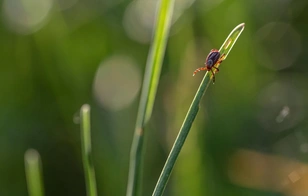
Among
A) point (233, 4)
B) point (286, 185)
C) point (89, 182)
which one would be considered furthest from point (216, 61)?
point (233, 4)

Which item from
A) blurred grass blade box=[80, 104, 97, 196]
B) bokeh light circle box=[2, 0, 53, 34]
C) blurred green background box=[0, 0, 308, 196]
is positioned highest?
bokeh light circle box=[2, 0, 53, 34]

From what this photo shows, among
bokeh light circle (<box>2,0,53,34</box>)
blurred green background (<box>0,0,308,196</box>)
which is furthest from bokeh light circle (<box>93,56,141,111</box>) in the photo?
bokeh light circle (<box>2,0,53,34</box>)

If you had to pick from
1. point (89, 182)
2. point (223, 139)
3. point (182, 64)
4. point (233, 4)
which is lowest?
point (89, 182)

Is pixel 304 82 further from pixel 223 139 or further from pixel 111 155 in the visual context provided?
pixel 111 155

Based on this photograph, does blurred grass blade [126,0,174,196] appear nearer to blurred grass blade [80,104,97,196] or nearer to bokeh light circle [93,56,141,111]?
blurred grass blade [80,104,97,196]

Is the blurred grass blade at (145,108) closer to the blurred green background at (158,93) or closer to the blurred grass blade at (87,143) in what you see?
the blurred grass blade at (87,143)

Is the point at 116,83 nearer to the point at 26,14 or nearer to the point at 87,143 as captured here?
the point at 26,14

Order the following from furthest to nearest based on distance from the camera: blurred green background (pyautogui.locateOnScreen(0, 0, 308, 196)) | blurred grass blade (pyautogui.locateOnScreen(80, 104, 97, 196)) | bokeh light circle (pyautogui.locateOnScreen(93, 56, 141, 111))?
bokeh light circle (pyautogui.locateOnScreen(93, 56, 141, 111)) < blurred green background (pyautogui.locateOnScreen(0, 0, 308, 196)) < blurred grass blade (pyautogui.locateOnScreen(80, 104, 97, 196))

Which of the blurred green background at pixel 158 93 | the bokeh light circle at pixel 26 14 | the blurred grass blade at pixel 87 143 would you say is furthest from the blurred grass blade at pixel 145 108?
→ the bokeh light circle at pixel 26 14
